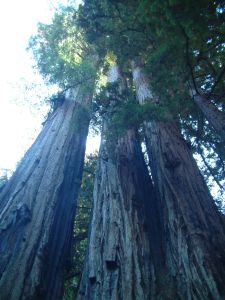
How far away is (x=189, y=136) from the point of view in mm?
7938

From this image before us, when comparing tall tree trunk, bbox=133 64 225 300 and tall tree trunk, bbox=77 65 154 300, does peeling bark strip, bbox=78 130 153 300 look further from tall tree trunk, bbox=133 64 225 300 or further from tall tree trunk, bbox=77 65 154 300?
tall tree trunk, bbox=133 64 225 300

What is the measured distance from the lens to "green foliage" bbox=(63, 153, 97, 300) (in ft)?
25.0

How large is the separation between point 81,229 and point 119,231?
4.03 metres

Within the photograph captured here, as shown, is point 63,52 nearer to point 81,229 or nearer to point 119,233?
point 81,229

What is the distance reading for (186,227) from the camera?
4.22m

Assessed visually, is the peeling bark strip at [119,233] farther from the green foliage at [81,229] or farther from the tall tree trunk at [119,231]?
the green foliage at [81,229]

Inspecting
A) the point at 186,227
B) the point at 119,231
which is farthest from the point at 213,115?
the point at 119,231

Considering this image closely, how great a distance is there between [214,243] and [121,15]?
559 cm

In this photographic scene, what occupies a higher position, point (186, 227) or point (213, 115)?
point (213, 115)

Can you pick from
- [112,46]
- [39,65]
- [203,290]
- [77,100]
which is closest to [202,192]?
[203,290]

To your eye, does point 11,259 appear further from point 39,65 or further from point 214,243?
point 39,65

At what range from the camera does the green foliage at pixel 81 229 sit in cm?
762

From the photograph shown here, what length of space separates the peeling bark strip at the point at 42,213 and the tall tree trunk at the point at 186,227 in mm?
2220

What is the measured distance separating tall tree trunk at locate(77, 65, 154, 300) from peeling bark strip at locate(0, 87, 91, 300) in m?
0.99
